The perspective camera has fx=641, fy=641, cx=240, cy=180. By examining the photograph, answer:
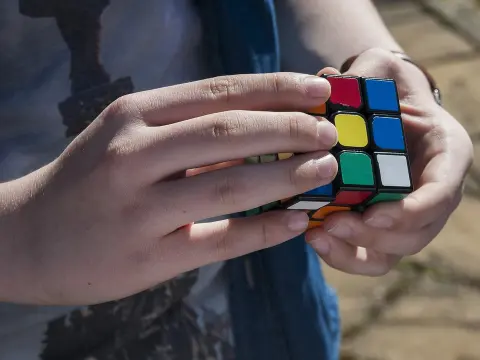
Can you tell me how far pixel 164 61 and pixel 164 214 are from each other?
0.95 ft

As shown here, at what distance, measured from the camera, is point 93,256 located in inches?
21.5

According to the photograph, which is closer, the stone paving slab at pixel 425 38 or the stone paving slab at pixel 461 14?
the stone paving slab at pixel 425 38

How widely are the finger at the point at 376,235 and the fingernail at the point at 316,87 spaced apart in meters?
0.14

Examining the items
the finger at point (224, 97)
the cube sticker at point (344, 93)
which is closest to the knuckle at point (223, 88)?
the finger at point (224, 97)

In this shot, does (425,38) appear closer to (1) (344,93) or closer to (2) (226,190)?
(1) (344,93)

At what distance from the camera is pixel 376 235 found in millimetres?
669

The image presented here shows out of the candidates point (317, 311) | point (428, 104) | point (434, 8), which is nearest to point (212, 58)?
point (428, 104)

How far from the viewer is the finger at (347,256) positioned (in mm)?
673

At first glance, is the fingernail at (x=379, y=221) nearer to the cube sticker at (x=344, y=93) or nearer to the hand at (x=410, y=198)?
the hand at (x=410, y=198)

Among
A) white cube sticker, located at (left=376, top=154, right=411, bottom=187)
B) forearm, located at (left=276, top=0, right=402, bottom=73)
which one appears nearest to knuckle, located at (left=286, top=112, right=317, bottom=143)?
white cube sticker, located at (left=376, top=154, right=411, bottom=187)

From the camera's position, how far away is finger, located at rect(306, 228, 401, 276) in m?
0.67

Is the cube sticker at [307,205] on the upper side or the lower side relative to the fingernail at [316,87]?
lower

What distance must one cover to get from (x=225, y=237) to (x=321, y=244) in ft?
0.47

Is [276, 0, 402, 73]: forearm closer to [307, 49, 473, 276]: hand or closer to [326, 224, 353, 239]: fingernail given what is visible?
[307, 49, 473, 276]: hand
